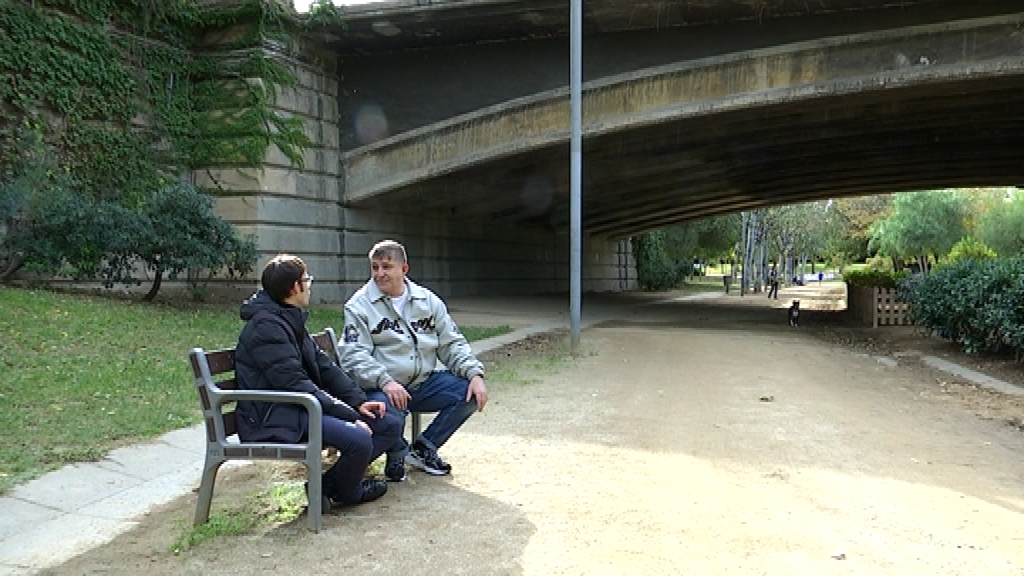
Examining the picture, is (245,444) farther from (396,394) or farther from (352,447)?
(396,394)

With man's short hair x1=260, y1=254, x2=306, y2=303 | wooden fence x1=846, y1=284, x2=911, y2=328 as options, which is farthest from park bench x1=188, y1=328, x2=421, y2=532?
wooden fence x1=846, y1=284, x2=911, y2=328

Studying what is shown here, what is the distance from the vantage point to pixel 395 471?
487cm

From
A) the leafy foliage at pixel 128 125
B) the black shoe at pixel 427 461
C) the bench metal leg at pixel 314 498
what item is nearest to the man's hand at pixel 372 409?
the bench metal leg at pixel 314 498

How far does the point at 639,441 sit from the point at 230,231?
9.68 metres

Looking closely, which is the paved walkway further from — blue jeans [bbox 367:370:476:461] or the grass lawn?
blue jeans [bbox 367:370:476:461]

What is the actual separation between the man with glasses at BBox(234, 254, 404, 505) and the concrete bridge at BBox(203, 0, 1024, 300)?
12.9 metres

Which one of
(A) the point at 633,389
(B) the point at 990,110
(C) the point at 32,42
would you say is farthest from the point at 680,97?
(C) the point at 32,42

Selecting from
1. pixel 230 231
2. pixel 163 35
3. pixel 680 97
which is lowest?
pixel 230 231

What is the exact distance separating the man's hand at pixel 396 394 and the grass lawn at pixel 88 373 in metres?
2.10

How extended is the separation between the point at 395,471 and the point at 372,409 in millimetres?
715

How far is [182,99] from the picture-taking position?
55.0ft

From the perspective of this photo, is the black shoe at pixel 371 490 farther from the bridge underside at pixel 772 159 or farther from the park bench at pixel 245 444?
the bridge underside at pixel 772 159

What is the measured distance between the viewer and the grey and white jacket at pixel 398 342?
184 inches

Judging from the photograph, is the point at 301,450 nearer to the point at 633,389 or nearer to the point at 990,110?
the point at 633,389
